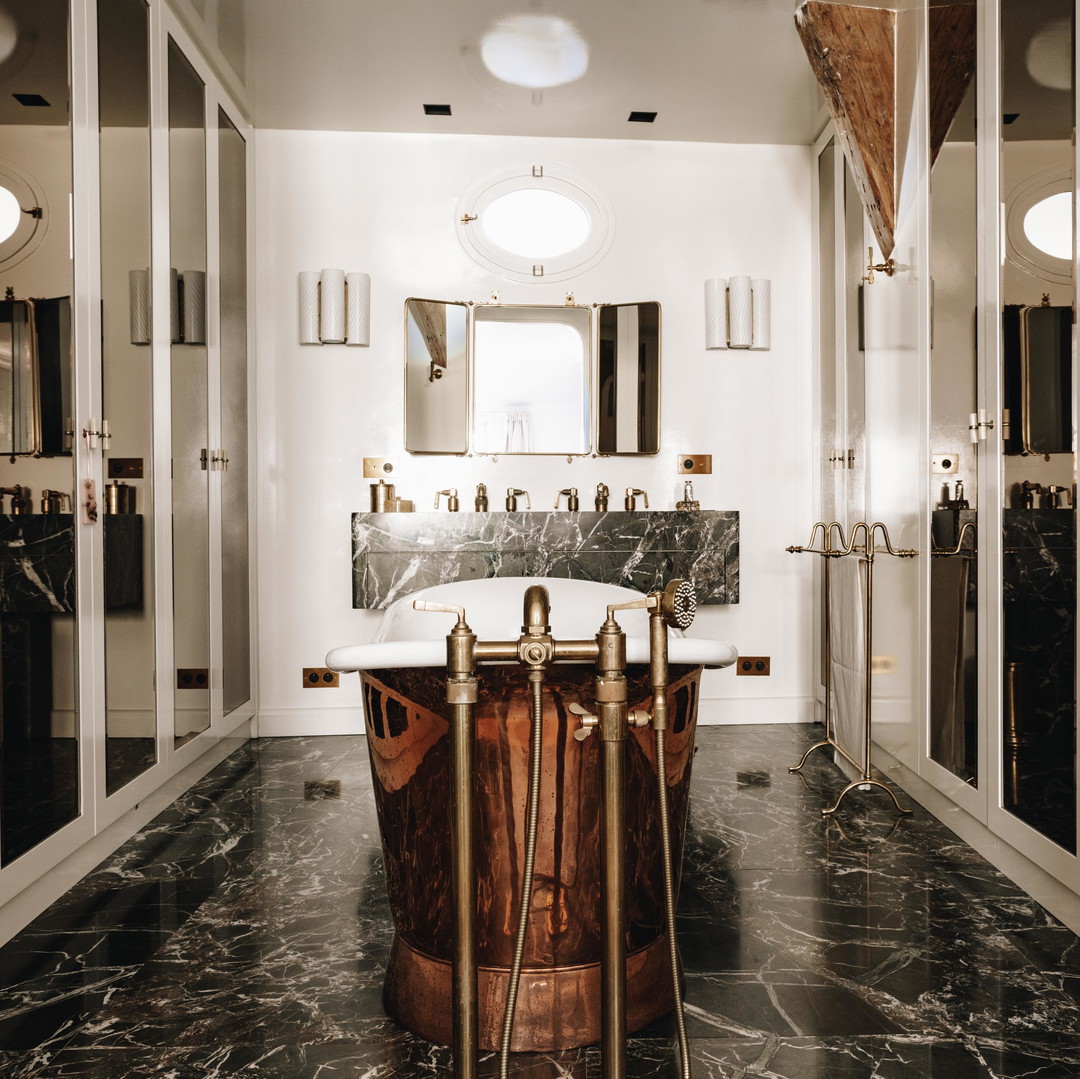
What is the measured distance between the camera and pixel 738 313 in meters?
3.92

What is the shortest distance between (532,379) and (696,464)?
34.1 inches

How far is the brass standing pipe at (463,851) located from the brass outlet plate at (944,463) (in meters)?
1.92

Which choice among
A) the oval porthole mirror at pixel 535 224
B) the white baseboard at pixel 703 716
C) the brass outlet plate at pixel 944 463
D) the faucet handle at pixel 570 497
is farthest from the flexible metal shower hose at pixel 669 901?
the oval porthole mirror at pixel 535 224

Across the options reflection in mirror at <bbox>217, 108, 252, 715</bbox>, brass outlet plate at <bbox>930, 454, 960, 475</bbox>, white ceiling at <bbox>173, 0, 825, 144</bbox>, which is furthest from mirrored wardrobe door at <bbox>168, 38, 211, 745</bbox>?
brass outlet plate at <bbox>930, 454, 960, 475</bbox>

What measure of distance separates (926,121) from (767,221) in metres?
1.33

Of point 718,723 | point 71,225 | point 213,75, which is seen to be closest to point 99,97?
point 71,225

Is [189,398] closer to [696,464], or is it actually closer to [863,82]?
[696,464]

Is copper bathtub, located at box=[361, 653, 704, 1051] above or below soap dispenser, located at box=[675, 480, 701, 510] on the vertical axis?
below

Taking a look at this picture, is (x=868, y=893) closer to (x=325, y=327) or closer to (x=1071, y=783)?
(x=1071, y=783)

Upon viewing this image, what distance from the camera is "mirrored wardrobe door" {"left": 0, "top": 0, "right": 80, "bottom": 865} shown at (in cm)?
189

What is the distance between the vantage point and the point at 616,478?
396 centimetres

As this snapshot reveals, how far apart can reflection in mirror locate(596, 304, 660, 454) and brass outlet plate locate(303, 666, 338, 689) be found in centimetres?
163

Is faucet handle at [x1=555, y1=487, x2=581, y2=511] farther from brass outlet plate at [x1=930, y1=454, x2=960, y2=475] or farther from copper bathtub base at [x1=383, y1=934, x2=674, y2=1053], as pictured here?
copper bathtub base at [x1=383, y1=934, x2=674, y2=1053]

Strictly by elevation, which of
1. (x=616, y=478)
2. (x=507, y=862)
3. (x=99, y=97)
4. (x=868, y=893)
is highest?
(x=99, y=97)
